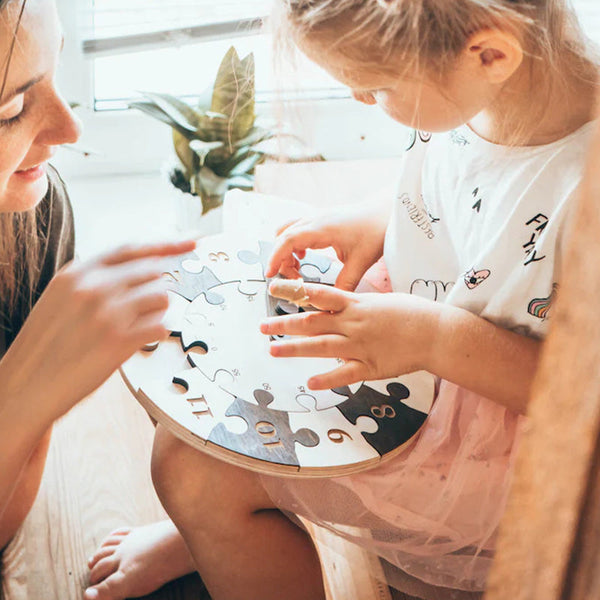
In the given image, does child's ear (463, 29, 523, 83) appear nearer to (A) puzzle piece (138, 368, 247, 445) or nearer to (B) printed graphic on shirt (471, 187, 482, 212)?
(B) printed graphic on shirt (471, 187, 482, 212)

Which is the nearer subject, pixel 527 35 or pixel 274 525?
pixel 527 35

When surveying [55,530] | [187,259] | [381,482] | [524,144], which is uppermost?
[524,144]

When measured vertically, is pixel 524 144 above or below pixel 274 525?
above

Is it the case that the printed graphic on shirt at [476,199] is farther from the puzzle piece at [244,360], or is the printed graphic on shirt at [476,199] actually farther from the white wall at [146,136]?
the white wall at [146,136]

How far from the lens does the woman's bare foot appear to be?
0.86 metres

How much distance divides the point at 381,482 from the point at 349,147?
3.05ft

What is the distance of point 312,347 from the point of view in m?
0.65

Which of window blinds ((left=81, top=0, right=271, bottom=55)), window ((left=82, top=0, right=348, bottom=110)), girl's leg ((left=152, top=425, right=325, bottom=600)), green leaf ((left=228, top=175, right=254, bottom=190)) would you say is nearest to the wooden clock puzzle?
girl's leg ((left=152, top=425, right=325, bottom=600))

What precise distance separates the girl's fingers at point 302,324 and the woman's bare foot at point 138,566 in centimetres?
35

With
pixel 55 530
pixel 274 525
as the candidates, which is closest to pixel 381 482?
pixel 274 525

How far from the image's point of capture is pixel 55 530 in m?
0.94

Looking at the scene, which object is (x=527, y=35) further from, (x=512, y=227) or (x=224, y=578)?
(x=224, y=578)

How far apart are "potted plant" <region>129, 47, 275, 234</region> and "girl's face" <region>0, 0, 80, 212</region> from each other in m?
0.52

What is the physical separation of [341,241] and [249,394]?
0.80 feet
